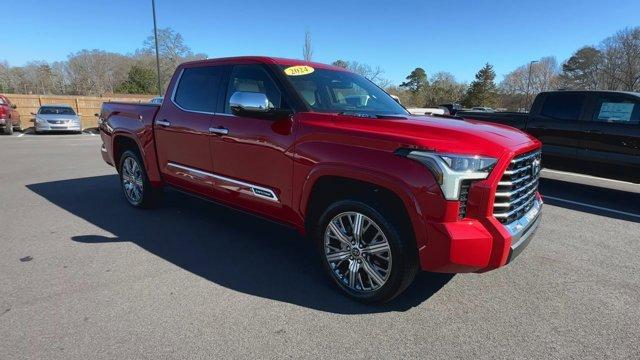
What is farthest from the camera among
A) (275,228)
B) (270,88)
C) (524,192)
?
(275,228)

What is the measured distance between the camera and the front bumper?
9.02 ft

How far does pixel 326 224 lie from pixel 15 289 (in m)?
2.62

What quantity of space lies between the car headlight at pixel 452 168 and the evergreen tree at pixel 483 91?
187ft

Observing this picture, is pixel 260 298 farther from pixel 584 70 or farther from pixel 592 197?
pixel 584 70

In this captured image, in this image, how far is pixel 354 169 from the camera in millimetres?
3066

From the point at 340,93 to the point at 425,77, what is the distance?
80045mm

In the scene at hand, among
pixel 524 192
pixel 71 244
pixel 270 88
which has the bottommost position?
pixel 71 244

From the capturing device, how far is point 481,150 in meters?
2.81

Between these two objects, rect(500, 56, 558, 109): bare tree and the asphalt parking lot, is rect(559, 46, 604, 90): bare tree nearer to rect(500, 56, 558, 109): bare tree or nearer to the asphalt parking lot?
rect(500, 56, 558, 109): bare tree

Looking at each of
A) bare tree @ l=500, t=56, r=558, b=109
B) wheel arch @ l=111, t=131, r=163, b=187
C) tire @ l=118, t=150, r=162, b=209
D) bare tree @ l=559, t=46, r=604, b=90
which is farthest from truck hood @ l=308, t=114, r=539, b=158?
bare tree @ l=500, t=56, r=558, b=109

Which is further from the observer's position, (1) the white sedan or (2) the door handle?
(1) the white sedan

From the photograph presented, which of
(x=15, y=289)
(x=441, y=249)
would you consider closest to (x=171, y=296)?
(x=15, y=289)

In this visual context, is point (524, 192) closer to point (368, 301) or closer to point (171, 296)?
point (368, 301)

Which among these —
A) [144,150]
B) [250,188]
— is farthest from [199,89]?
[250,188]
